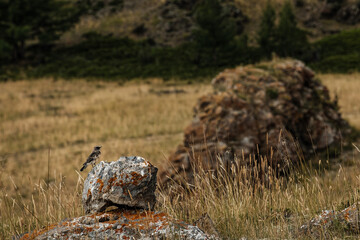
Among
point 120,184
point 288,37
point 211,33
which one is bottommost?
point 120,184

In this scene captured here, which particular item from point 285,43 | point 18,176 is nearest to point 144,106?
point 18,176

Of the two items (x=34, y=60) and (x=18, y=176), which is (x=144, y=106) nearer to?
(x=18, y=176)

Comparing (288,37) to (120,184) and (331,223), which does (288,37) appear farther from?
(120,184)

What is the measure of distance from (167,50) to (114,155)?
36604 mm

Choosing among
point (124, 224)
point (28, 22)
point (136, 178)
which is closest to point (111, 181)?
point (136, 178)

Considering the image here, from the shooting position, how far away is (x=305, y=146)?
10875 mm

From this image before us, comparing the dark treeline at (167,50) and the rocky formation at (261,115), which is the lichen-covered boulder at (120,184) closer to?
the rocky formation at (261,115)

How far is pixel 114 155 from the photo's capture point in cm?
1090

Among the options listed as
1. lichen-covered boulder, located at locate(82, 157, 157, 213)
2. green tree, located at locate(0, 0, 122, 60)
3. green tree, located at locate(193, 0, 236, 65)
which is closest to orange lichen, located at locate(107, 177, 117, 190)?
lichen-covered boulder, located at locate(82, 157, 157, 213)

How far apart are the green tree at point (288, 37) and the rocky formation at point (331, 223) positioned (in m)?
38.5

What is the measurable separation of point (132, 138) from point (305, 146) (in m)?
7.17

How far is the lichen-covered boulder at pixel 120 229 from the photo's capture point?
2.63 metres

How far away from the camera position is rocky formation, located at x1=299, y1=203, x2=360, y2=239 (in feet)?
9.16

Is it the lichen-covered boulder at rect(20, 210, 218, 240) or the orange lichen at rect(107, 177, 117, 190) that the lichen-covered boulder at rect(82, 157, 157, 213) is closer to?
the orange lichen at rect(107, 177, 117, 190)
